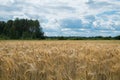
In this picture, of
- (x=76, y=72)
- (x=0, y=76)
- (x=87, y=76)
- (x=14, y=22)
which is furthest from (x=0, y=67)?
(x=14, y=22)

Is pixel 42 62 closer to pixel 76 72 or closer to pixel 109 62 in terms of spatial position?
pixel 76 72

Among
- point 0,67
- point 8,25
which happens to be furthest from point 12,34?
point 0,67

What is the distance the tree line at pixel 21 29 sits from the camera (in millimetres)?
87812

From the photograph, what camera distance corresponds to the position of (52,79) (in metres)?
3.98

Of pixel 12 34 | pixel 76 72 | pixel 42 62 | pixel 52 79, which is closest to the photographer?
pixel 52 79

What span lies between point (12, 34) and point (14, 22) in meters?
6.92

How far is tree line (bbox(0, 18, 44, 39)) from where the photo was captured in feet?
288

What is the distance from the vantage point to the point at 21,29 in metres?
93.3

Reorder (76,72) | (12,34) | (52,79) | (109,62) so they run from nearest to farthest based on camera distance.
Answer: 1. (52,79)
2. (76,72)
3. (109,62)
4. (12,34)

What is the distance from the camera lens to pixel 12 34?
88.9m

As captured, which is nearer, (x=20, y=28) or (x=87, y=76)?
(x=87, y=76)

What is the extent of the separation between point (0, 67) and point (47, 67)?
3.25 feet

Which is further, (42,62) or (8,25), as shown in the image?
(8,25)

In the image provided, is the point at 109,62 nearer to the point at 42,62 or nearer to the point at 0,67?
the point at 42,62
